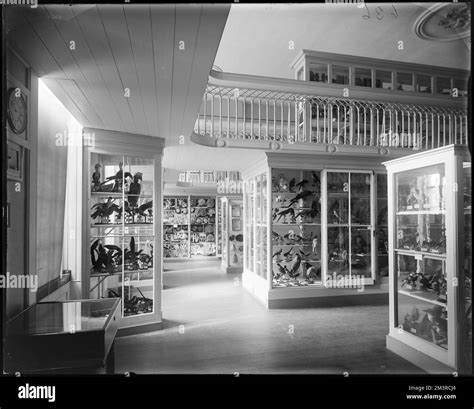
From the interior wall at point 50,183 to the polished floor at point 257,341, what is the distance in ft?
3.23

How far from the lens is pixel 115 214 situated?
10.5ft

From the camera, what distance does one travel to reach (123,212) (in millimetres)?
3162

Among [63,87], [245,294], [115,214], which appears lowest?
[245,294]

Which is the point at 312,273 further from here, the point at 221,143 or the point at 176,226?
the point at 176,226

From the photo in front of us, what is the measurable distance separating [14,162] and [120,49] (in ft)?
2.42

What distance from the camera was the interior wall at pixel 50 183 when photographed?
2.09 metres

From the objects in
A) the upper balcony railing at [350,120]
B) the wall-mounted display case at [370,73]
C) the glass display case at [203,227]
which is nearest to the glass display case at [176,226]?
the glass display case at [203,227]

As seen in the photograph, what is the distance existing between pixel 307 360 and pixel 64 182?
2.50 m

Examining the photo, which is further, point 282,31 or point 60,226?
point 282,31

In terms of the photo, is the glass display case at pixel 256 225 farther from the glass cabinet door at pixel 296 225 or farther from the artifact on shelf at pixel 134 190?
the artifact on shelf at pixel 134 190

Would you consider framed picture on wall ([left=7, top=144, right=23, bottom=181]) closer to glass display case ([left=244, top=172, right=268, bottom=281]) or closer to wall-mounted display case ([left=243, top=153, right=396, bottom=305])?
wall-mounted display case ([left=243, top=153, right=396, bottom=305])

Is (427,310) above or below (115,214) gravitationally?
below
